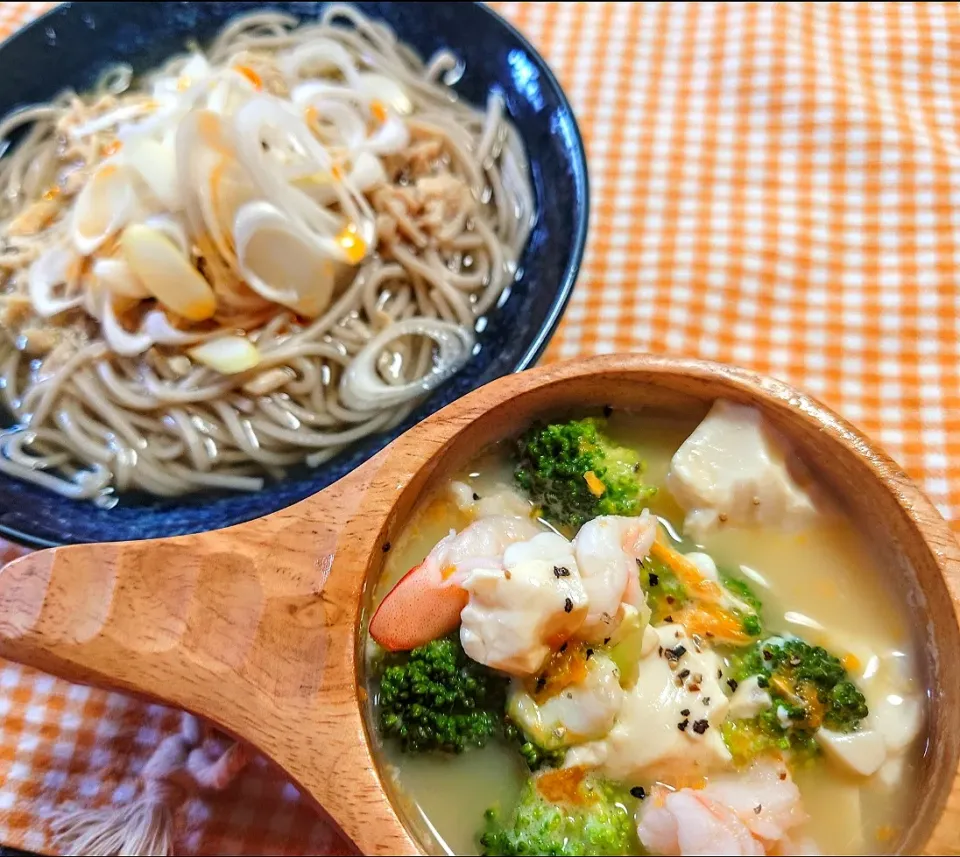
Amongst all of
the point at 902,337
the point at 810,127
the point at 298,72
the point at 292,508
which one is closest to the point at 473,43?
the point at 298,72

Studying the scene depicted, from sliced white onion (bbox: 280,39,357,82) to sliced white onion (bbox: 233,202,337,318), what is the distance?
1.85 feet

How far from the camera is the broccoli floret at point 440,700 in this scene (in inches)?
41.5

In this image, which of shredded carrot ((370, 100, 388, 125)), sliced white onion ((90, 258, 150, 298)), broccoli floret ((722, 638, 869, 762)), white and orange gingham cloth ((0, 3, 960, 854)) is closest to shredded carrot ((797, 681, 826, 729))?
broccoli floret ((722, 638, 869, 762))

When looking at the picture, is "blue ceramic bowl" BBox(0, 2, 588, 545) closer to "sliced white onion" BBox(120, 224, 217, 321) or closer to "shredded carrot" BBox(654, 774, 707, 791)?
"sliced white onion" BBox(120, 224, 217, 321)

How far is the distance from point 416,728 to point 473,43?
1640 millimetres

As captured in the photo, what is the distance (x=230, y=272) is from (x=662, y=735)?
4.11ft

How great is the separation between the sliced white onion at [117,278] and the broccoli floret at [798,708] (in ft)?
4.49

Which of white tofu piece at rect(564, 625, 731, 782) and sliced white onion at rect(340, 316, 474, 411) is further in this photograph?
sliced white onion at rect(340, 316, 474, 411)

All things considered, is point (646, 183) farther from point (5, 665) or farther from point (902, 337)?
point (5, 665)

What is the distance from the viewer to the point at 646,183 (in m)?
2.00

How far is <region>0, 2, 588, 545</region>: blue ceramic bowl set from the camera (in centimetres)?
150

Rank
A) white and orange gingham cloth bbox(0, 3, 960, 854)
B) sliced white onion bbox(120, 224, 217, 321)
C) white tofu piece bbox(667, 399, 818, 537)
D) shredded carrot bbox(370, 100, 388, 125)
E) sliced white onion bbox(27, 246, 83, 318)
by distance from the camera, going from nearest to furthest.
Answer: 1. white tofu piece bbox(667, 399, 818, 537)
2. white and orange gingham cloth bbox(0, 3, 960, 854)
3. sliced white onion bbox(120, 224, 217, 321)
4. sliced white onion bbox(27, 246, 83, 318)
5. shredded carrot bbox(370, 100, 388, 125)

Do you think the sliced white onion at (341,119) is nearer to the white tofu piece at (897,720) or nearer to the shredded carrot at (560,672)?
the shredded carrot at (560,672)

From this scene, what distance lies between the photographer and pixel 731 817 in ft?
3.14
